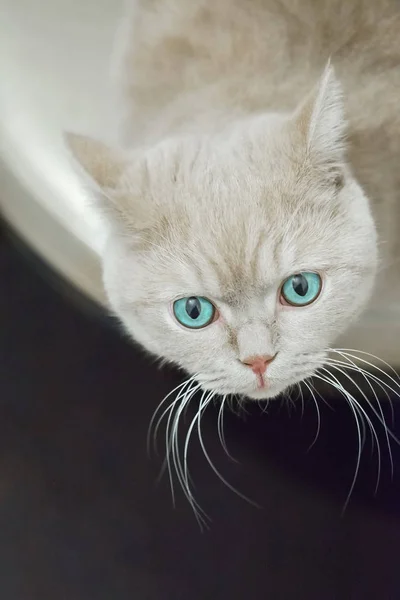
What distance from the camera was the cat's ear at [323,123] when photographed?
53cm

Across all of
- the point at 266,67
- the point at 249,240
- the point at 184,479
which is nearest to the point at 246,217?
the point at 249,240

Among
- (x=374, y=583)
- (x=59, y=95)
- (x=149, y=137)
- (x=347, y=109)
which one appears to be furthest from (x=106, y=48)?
(x=374, y=583)

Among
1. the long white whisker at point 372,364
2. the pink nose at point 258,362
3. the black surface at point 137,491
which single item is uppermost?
the long white whisker at point 372,364

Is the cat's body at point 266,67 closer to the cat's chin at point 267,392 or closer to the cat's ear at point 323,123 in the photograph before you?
the cat's ear at point 323,123

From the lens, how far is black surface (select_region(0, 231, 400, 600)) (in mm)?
702

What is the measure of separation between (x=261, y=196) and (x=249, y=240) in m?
0.04

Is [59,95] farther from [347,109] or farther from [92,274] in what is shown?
[347,109]

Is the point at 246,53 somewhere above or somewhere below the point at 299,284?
above

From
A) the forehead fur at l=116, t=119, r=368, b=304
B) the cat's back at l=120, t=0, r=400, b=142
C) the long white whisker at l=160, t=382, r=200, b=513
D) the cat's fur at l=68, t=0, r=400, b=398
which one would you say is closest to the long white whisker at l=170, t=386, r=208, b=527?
the long white whisker at l=160, t=382, r=200, b=513

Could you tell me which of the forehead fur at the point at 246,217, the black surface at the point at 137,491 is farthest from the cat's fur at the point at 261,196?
the black surface at the point at 137,491

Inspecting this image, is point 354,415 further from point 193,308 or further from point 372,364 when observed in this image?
point 193,308

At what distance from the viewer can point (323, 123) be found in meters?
0.54

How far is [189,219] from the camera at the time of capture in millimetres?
572

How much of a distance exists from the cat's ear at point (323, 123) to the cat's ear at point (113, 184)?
15 centimetres
